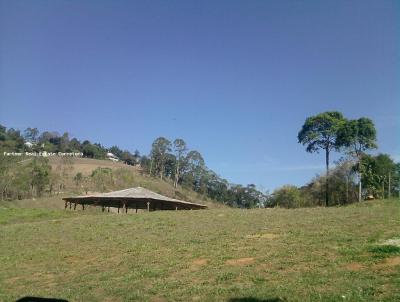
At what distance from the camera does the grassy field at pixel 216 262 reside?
35.1 feet

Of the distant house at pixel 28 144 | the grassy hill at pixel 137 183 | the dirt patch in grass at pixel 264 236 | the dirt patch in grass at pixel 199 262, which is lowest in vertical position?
the dirt patch in grass at pixel 199 262

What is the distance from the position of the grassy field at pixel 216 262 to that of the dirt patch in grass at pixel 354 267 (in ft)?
0.16

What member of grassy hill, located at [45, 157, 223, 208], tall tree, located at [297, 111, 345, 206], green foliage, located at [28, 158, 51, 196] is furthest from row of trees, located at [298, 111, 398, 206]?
green foliage, located at [28, 158, 51, 196]

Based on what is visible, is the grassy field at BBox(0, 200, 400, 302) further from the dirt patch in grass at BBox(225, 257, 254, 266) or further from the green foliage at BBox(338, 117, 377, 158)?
the green foliage at BBox(338, 117, 377, 158)

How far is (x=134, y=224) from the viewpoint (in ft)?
87.4

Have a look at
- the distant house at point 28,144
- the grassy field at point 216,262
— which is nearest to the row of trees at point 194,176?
the distant house at point 28,144

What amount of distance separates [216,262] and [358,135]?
47298 mm

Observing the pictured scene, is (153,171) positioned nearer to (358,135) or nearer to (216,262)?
(358,135)

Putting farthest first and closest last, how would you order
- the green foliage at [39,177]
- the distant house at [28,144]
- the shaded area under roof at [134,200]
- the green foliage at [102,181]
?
1. the distant house at [28,144]
2. the green foliage at [102,181]
3. the green foliage at [39,177]
4. the shaded area under roof at [134,200]

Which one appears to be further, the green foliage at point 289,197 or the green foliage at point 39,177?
the green foliage at point 39,177

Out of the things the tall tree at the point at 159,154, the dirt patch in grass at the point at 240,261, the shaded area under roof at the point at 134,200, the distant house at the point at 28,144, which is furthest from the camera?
the distant house at the point at 28,144

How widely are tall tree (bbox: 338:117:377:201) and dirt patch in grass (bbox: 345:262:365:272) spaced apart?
4661 cm

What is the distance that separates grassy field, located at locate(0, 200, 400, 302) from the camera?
10711mm

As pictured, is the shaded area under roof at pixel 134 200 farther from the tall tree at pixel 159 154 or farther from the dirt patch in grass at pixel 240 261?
the tall tree at pixel 159 154
